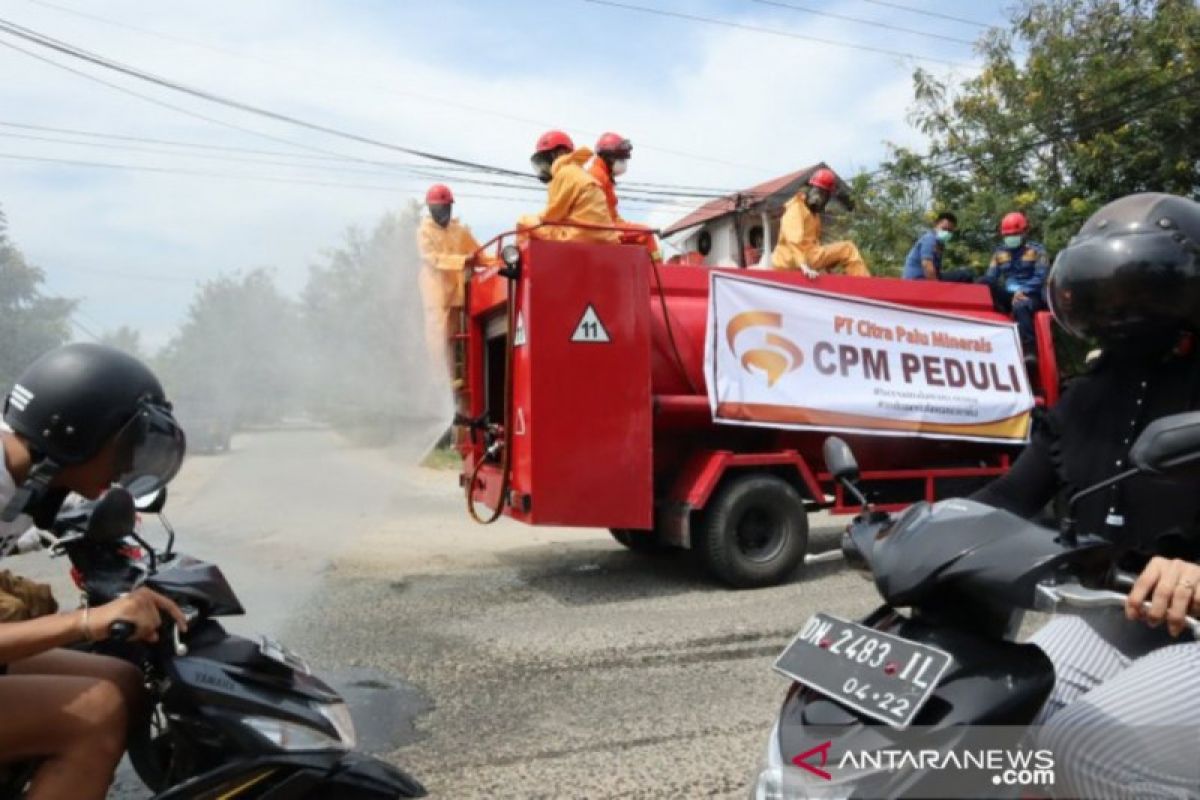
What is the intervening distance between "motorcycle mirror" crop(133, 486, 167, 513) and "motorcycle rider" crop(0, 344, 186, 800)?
0.20 ft

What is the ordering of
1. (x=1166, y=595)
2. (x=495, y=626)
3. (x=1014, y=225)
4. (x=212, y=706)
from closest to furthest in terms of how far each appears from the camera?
1. (x=1166, y=595)
2. (x=212, y=706)
3. (x=495, y=626)
4. (x=1014, y=225)

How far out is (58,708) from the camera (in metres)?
2.16

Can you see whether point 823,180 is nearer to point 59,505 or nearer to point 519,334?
point 519,334

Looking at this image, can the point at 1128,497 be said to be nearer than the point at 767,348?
Yes

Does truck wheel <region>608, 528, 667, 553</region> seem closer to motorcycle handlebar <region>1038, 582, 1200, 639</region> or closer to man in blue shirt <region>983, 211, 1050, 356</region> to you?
man in blue shirt <region>983, 211, 1050, 356</region>

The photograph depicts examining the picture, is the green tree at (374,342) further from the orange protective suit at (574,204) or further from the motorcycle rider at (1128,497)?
the motorcycle rider at (1128,497)

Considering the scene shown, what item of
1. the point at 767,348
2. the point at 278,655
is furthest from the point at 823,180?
the point at 278,655

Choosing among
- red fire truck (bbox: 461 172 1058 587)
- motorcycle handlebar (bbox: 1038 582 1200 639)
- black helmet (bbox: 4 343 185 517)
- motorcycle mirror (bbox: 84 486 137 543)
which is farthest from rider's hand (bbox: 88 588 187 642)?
red fire truck (bbox: 461 172 1058 587)

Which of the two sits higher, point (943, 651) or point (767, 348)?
point (767, 348)

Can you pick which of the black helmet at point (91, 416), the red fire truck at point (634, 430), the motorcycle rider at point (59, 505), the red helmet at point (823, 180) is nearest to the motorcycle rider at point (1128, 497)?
the motorcycle rider at point (59, 505)

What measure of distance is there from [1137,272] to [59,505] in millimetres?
2700

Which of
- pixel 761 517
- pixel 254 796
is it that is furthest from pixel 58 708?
pixel 761 517

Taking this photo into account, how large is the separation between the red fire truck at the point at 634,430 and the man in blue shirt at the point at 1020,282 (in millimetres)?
1010

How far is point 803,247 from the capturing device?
8492 mm
